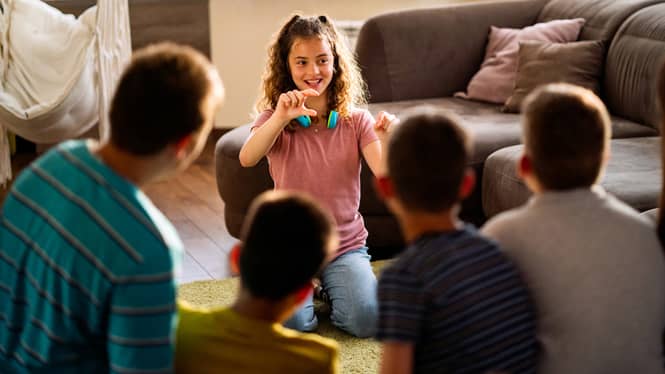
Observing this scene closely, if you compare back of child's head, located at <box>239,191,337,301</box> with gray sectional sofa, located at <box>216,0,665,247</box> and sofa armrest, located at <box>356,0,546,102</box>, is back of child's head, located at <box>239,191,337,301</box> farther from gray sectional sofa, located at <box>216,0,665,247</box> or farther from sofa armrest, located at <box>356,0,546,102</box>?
sofa armrest, located at <box>356,0,546,102</box>

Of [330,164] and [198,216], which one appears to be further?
[198,216]

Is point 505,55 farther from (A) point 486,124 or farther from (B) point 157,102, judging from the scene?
(B) point 157,102

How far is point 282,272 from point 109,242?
249 millimetres

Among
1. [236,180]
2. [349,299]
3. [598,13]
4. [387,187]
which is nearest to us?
[387,187]

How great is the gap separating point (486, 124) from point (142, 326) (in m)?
2.25

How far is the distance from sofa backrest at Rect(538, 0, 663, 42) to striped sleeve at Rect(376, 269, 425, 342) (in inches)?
98.0

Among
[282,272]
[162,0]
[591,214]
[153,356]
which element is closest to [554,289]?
[591,214]

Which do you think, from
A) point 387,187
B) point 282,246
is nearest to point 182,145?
point 282,246

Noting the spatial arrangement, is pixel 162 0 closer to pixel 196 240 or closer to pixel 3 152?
pixel 3 152

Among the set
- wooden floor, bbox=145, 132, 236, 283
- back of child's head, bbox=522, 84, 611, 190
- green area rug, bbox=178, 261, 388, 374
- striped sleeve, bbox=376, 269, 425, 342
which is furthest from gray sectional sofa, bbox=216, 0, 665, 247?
striped sleeve, bbox=376, 269, 425, 342

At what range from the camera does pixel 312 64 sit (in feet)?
8.52

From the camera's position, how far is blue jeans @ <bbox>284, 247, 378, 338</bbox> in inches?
101

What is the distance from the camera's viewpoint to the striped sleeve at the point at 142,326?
133cm

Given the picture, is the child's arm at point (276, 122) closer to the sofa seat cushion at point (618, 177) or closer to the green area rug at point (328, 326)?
the green area rug at point (328, 326)
